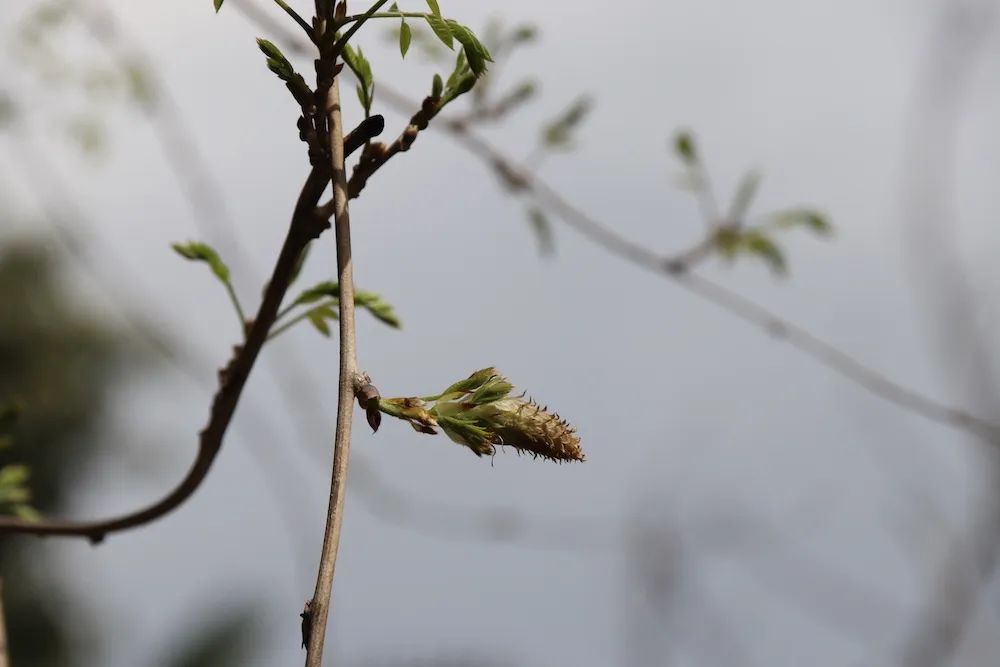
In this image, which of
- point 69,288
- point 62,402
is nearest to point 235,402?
point 62,402

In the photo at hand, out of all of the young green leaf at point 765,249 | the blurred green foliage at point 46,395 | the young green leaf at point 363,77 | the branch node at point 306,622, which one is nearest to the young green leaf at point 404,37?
the young green leaf at point 363,77

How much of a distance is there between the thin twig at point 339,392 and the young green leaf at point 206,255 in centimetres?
33

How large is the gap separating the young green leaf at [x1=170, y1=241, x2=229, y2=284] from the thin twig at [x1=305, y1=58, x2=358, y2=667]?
33 cm

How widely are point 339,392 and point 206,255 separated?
42 cm

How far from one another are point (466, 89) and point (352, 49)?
0.23 feet

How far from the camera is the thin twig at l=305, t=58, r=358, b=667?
0.47 metres

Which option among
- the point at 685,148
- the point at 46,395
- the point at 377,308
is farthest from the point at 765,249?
the point at 46,395

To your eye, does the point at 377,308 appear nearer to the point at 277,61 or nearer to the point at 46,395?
the point at 277,61

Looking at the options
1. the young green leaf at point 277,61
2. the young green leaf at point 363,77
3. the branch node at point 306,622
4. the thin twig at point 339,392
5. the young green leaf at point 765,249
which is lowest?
the branch node at point 306,622

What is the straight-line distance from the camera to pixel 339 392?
51cm

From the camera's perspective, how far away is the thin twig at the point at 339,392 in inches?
18.5

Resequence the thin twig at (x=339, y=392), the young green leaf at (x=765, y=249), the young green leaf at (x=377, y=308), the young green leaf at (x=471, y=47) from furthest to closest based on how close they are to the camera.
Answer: the young green leaf at (x=765, y=249) < the young green leaf at (x=377, y=308) < the young green leaf at (x=471, y=47) < the thin twig at (x=339, y=392)

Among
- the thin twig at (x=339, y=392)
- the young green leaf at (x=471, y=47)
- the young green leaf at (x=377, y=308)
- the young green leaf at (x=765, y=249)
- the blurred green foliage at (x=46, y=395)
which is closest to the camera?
the thin twig at (x=339, y=392)

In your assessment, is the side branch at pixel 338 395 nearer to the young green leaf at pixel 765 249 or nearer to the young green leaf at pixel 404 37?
the young green leaf at pixel 404 37
